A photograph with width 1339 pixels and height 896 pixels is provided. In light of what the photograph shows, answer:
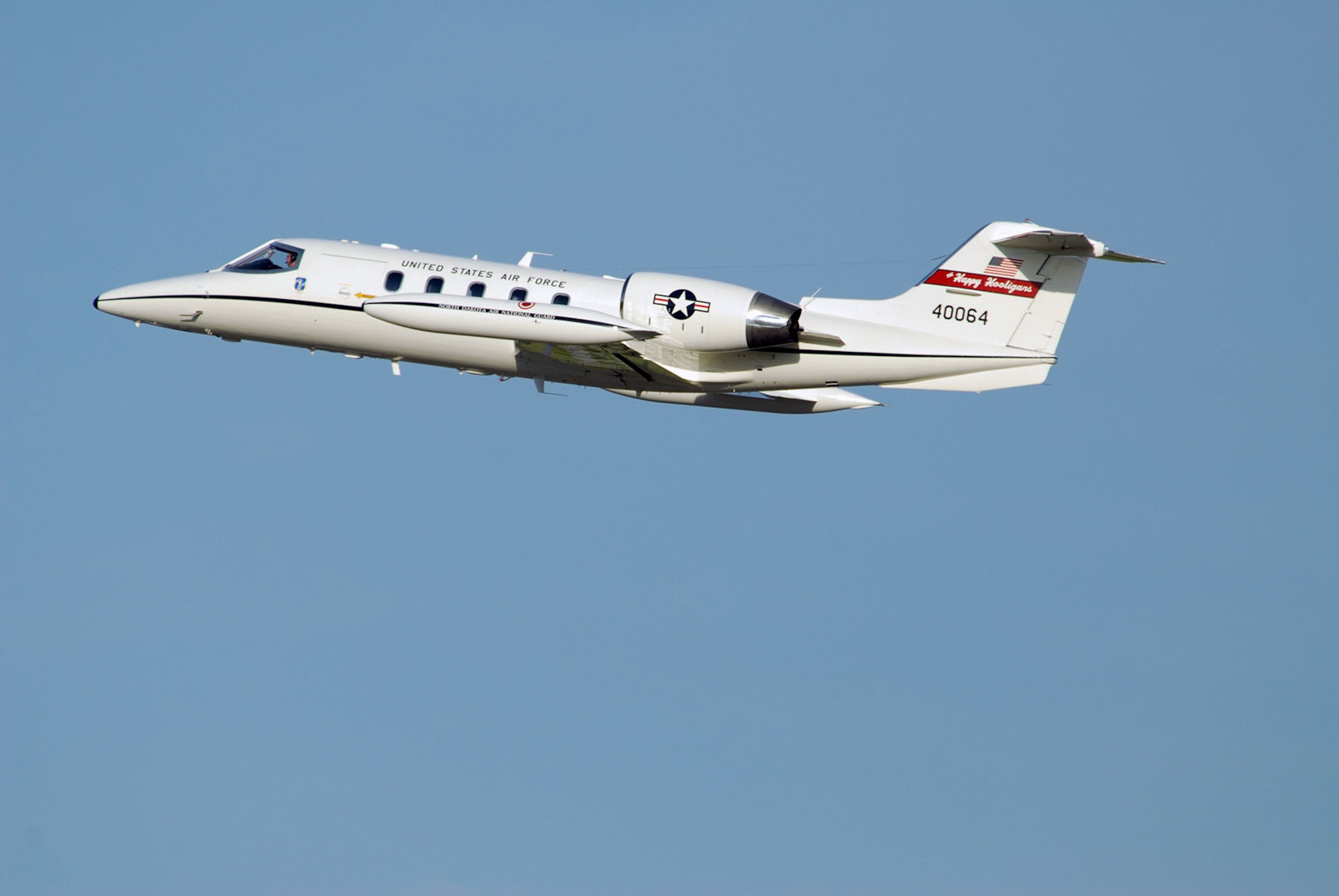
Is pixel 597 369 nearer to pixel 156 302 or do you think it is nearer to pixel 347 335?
pixel 347 335

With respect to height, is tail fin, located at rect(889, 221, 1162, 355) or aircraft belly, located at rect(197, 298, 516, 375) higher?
tail fin, located at rect(889, 221, 1162, 355)

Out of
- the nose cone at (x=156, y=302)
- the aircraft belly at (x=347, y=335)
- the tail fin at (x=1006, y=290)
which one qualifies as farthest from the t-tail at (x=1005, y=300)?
the nose cone at (x=156, y=302)

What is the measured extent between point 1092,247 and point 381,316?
463 inches

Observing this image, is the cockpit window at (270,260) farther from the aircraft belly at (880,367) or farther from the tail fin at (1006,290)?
the tail fin at (1006,290)

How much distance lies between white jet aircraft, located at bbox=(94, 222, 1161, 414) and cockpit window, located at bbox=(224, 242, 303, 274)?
0.04m

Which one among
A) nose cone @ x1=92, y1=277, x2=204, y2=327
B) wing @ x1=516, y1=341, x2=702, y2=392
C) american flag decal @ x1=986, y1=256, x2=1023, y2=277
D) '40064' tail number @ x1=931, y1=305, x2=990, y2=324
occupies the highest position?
american flag decal @ x1=986, y1=256, x2=1023, y2=277

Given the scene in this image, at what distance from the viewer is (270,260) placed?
32.3 metres

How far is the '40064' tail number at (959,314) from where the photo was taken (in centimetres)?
3011

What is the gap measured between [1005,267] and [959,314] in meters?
1.09

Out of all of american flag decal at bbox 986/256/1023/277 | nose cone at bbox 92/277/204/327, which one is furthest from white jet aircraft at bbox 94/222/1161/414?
nose cone at bbox 92/277/204/327

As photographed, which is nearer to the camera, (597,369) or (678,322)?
(678,322)

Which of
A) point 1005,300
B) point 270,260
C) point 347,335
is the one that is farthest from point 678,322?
point 270,260

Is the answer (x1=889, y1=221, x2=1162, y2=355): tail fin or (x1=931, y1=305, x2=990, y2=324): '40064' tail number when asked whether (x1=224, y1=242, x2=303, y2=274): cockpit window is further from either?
(x1=931, y1=305, x2=990, y2=324): '40064' tail number

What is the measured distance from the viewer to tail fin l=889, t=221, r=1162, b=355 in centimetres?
2972
